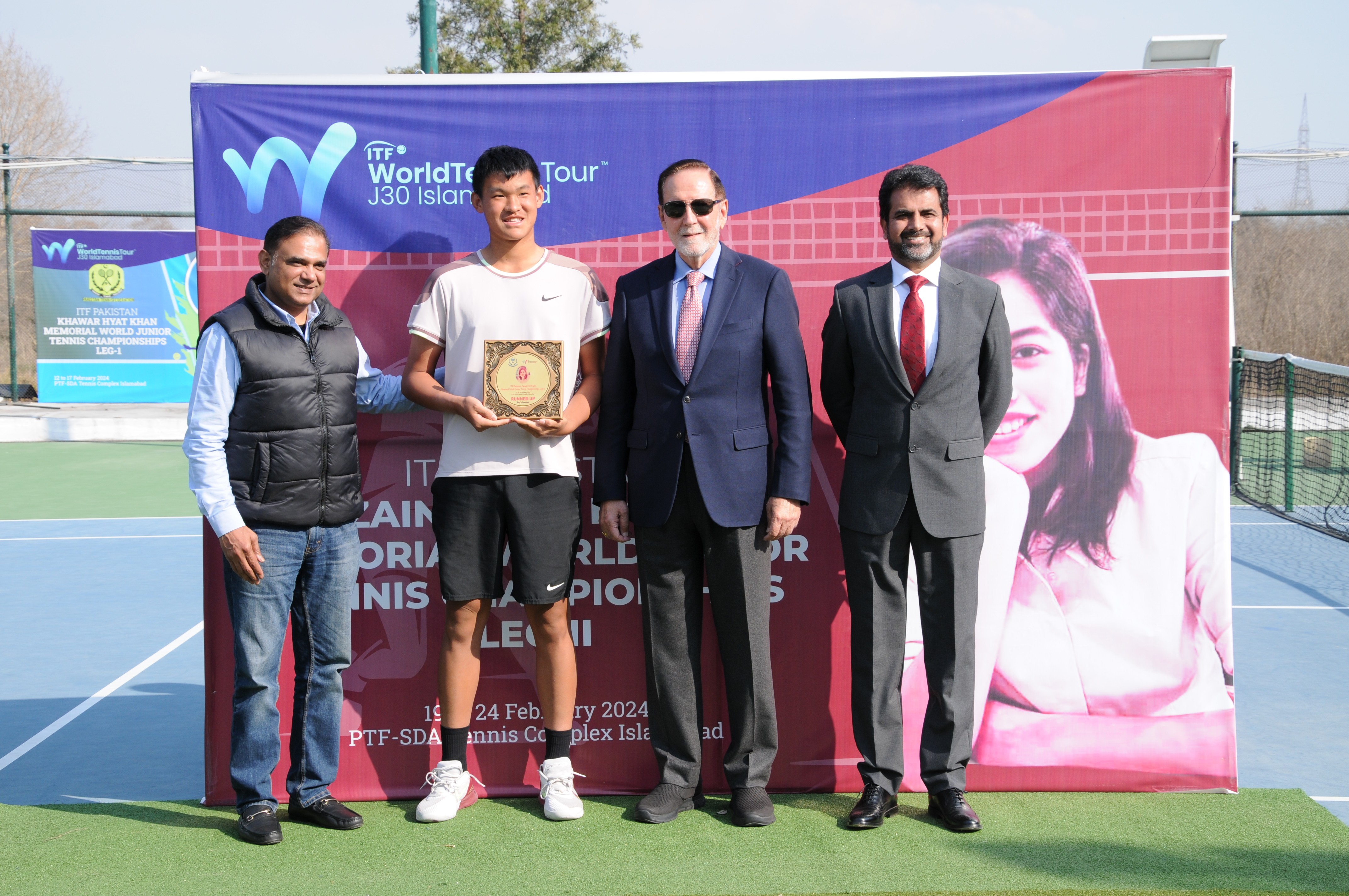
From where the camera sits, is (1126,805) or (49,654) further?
(49,654)

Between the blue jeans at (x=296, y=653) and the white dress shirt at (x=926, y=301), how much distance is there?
191 cm

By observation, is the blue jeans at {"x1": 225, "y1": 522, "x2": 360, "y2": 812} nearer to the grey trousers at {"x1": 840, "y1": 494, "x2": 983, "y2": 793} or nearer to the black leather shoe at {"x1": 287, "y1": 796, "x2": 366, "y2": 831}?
the black leather shoe at {"x1": 287, "y1": 796, "x2": 366, "y2": 831}

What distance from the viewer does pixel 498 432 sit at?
349cm

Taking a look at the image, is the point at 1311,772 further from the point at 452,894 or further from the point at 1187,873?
the point at 452,894

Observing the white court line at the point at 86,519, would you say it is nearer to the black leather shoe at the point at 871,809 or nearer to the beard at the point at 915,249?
the black leather shoe at the point at 871,809

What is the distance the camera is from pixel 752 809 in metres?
3.52

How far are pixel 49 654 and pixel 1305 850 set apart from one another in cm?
592

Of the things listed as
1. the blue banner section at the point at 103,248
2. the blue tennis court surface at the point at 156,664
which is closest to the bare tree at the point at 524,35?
the blue banner section at the point at 103,248

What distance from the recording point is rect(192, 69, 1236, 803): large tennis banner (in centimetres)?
379

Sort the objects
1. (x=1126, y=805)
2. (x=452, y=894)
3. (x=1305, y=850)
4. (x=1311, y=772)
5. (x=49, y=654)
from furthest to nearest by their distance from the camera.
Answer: (x=49, y=654)
(x=1311, y=772)
(x=1126, y=805)
(x=1305, y=850)
(x=452, y=894)

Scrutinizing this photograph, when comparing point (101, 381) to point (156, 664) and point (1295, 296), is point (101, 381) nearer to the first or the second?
point (156, 664)

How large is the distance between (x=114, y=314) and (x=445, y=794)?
53.1ft

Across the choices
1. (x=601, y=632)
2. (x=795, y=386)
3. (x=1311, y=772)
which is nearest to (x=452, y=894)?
(x=601, y=632)

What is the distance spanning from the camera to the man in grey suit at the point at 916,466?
3.41 m
